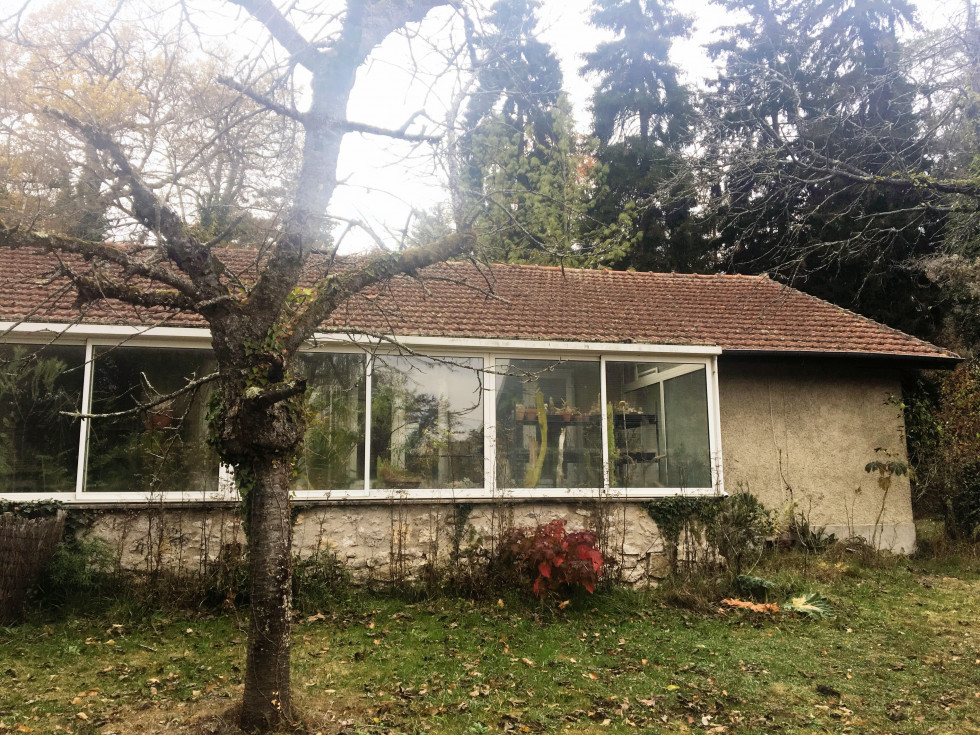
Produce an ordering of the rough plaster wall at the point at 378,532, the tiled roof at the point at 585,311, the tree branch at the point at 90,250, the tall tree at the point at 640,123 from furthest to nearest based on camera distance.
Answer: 1. the tall tree at the point at 640,123
2. the tiled roof at the point at 585,311
3. the rough plaster wall at the point at 378,532
4. the tree branch at the point at 90,250

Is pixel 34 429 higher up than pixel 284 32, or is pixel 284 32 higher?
pixel 284 32

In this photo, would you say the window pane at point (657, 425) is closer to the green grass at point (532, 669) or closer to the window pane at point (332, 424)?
the green grass at point (532, 669)

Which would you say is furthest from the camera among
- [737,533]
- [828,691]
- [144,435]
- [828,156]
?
[737,533]

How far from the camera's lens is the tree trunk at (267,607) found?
4.81 metres

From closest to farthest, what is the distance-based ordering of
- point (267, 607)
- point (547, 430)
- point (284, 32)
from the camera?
1. point (267, 607)
2. point (284, 32)
3. point (547, 430)

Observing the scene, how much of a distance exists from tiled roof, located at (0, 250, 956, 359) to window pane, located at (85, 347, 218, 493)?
1.72ft

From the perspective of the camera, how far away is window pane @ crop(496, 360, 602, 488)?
9055 millimetres

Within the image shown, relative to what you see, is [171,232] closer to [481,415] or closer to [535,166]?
[481,415]

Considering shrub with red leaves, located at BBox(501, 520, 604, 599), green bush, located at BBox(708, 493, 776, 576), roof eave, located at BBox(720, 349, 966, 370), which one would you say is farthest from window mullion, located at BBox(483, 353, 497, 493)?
roof eave, located at BBox(720, 349, 966, 370)

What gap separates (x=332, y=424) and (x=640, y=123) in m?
18.2

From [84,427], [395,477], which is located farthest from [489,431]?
[84,427]

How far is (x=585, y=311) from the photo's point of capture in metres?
11.0

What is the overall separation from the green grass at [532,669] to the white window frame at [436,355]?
1237mm

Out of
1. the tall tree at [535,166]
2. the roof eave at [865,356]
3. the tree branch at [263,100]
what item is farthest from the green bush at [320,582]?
the roof eave at [865,356]
